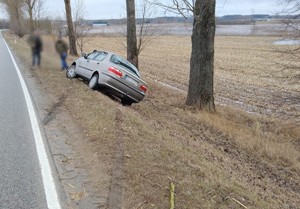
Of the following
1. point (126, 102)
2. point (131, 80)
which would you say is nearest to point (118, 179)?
point (131, 80)

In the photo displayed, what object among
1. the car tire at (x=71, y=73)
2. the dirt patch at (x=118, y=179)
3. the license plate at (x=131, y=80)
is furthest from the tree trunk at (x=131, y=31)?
the dirt patch at (x=118, y=179)

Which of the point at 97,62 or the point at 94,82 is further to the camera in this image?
the point at 94,82

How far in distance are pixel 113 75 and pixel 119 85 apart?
37cm

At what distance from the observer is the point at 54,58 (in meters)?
2.60

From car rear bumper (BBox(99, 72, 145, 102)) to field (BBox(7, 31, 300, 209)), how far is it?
446mm

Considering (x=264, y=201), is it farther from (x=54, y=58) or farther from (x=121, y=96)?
(x=121, y=96)

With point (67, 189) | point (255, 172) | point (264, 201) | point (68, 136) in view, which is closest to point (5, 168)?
point (67, 189)

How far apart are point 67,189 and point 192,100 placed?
7.27m

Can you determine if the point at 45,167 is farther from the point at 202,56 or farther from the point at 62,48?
the point at 202,56

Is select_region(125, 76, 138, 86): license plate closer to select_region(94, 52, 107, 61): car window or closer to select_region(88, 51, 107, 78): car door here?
select_region(88, 51, 107, 78): car door

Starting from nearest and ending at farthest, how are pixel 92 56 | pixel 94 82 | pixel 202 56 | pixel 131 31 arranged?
1. pixel 202 56
2. pixel 94 82
3. pixel 92 56
4. pixel 131 31

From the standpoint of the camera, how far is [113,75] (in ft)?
36.1

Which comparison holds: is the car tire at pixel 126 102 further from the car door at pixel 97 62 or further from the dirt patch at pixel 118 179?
the dirt patch at pixel 118 179

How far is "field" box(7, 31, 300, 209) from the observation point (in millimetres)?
4652
